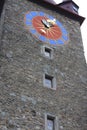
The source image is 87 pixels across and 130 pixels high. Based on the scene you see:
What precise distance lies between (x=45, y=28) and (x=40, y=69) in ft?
11.3

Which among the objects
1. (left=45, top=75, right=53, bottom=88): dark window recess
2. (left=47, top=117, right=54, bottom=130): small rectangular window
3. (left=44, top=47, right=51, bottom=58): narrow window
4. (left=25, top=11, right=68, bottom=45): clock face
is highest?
(left=25, top=11, right=68, bottom=45): clock face

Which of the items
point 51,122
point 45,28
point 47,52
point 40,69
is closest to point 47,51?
point 47,52

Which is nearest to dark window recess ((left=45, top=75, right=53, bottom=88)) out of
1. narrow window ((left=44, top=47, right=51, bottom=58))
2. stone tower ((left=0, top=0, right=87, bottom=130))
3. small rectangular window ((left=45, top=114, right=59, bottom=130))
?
stone tower ((left=0, top=0, right=87, bottom=130))

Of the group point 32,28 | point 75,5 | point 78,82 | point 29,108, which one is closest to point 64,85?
point 78,82

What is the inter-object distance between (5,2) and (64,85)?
246 inches

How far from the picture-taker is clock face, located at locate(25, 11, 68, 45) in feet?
59.7

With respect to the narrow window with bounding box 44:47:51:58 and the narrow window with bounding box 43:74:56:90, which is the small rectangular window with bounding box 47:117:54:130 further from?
the narrow window with bounding box 44:47:51:58

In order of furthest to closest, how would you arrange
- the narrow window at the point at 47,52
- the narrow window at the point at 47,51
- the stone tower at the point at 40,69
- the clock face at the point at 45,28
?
the clock face at the point at 45,28, the narrow window at the point at 47,52, the narrow window at the point at 47,51, the stone tower at the point at 40,69

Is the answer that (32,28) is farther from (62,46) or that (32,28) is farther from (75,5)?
(75,5)

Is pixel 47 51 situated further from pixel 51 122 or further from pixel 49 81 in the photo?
pixel 51 122

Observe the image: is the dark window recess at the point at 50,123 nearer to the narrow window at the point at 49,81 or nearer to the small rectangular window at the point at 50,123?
the small rectangular window at the point at 50,123

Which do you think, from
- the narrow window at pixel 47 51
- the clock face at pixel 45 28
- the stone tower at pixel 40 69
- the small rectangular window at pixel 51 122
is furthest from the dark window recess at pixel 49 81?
the clock face at pixel 45 28

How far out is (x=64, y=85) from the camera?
16.1m

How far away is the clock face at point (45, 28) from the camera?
59.7ft
